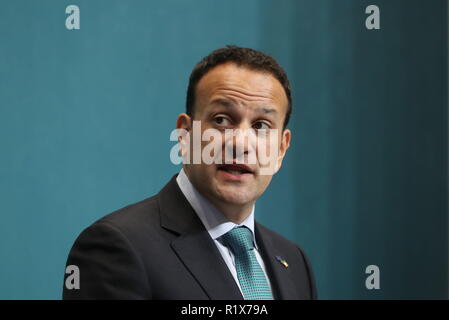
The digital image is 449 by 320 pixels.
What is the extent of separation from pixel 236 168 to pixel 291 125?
1028 mm

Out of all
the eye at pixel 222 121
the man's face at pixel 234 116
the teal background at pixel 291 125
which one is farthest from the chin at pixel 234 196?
the teal background at pixel 291 125

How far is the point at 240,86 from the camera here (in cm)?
130

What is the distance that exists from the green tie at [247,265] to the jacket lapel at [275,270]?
0.04m

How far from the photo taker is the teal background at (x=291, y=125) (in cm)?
201

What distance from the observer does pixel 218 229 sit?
4.33 feet

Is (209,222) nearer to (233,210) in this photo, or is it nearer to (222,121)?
(233,210)

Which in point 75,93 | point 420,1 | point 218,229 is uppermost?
point 420,1

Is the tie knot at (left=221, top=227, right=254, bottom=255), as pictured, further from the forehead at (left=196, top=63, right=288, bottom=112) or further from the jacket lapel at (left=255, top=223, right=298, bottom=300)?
the forehead at (left=196, top=63, right=288, bottom=112)

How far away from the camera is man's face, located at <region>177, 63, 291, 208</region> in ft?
4.22

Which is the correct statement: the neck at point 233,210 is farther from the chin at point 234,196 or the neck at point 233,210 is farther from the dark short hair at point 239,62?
the dark short hair at point 239,62
